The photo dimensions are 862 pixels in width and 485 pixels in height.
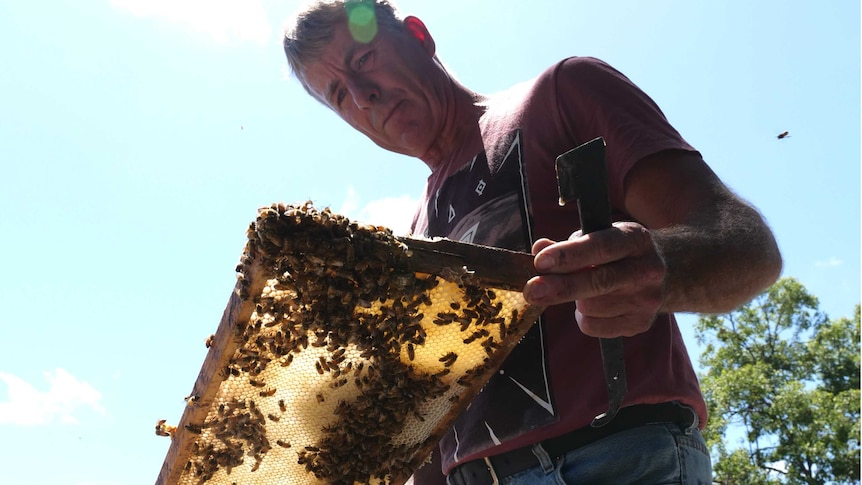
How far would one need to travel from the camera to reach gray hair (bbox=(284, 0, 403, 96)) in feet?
14.5

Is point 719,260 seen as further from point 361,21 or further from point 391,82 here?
point 361,21

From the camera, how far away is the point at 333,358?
2.71 metres

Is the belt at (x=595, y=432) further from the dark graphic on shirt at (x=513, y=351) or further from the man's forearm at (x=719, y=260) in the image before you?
the man's forearm at (x=719, y=260)

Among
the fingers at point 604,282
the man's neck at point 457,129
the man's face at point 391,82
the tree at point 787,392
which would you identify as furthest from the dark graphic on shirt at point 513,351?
the tree at point 787,392

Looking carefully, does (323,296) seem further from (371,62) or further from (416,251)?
(371,62)

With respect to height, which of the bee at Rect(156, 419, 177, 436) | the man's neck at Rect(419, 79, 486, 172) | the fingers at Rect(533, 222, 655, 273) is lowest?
the fingers at Rect(533, 222, 655, 273)

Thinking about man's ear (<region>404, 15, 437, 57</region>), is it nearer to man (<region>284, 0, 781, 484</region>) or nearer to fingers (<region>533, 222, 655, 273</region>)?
man (<region>284, 0, 781, 484</region>)

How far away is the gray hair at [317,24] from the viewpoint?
442 cm

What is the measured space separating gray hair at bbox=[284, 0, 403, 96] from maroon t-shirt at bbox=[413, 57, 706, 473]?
1457 mm

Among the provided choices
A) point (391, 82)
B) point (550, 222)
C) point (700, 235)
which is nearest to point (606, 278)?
point (700, 235)

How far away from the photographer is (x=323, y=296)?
2383 mm

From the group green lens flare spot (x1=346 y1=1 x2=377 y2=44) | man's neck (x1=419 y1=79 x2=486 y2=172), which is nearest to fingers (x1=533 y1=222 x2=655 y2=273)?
man's neck (x1=419 y1=79 x2=486 y2=172)

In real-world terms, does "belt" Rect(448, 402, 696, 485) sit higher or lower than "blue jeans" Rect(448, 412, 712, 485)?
higher

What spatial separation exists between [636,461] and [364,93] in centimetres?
280
